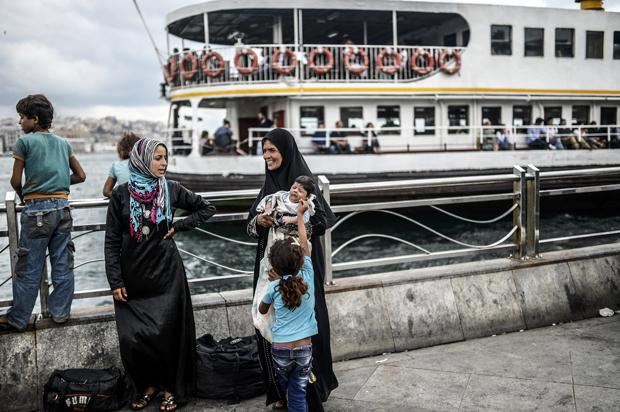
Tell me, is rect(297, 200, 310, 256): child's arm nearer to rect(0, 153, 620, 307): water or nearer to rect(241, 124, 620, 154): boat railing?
rect(0, 153, 620, 307): water

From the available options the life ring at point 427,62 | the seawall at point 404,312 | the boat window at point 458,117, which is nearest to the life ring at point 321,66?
the life ring at point 427,62

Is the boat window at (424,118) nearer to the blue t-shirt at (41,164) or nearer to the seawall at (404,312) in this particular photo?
the seawall at (404,312)

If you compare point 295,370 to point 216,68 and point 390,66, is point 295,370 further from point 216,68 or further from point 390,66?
point 390,66

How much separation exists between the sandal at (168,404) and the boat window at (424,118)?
15.5m

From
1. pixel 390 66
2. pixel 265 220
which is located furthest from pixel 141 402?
pixel 390 66

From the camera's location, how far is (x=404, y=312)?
5.28m

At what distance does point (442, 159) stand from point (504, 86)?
447cm

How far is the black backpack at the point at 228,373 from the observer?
4188 mm

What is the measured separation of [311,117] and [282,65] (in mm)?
1775

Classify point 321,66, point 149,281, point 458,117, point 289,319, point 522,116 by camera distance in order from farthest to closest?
point 522,116 < point 458,117 < point 321,66 < point 149,281 < point 289,319

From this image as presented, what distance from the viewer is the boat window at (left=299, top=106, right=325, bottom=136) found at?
57.6 feet

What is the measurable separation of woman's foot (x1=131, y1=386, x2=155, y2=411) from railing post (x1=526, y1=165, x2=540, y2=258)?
3.98 metres

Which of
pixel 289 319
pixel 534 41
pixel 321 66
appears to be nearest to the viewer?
pixel 289 319

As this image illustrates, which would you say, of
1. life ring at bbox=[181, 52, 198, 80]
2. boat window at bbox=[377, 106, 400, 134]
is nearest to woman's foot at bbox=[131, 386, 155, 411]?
life ring at bbox=[181, 52, 198, 80]
